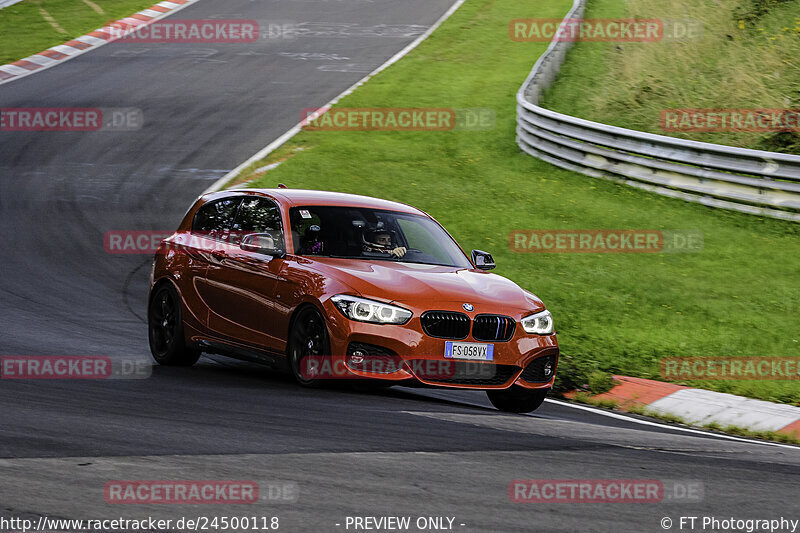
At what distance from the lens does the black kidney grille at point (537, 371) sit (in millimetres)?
8914

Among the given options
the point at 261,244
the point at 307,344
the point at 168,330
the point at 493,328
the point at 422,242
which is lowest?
the point at 168,330

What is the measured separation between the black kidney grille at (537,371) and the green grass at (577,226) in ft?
5.25

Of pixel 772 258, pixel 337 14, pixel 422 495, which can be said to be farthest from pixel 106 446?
pixel 337 14

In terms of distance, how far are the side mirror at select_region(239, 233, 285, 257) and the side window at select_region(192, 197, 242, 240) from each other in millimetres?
860

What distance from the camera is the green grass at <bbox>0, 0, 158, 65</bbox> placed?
34.5 metres

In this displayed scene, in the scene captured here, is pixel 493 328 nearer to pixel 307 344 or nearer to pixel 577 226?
pixel 307 344

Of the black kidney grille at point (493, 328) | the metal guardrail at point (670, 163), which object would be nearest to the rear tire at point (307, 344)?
the black kidney grille at point (493, 328)

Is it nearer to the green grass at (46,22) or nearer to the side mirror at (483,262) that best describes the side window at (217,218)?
the side mirror at (483,262)

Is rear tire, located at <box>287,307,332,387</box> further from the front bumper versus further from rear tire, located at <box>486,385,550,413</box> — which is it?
rear tire, located at <box>486,385,550,413</box>

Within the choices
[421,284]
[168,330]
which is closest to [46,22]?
[168,330]

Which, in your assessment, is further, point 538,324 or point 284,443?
point 538,324

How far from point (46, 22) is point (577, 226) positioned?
1010 inches

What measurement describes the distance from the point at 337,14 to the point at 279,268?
3272 centimetres

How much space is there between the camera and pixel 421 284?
8789 millimetres
